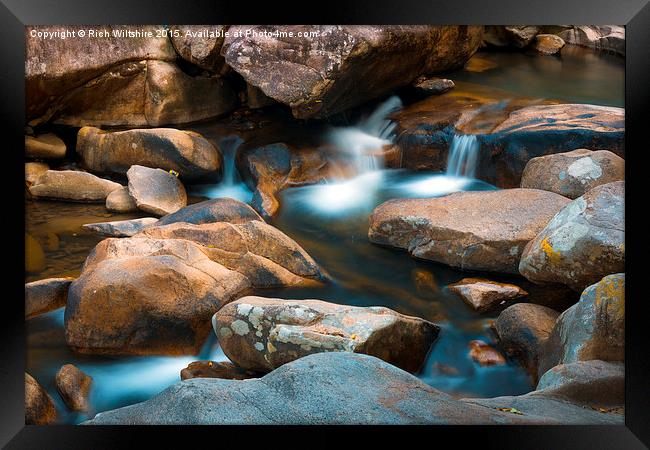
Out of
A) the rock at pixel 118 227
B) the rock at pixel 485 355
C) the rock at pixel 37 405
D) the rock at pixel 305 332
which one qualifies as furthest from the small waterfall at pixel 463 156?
the rock at pixel 37 405

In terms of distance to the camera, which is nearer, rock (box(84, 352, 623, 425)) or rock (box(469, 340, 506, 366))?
rock (box(84, 352, 623, 425))

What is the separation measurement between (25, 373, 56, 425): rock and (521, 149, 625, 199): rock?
401 centimetres

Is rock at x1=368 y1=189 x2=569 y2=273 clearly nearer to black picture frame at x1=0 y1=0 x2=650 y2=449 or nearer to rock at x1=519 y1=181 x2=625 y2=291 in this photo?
rock at x1=519 y1=181 x2=625 y2=291

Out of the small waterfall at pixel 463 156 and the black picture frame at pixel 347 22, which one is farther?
the small waterfall at pixel 463 156

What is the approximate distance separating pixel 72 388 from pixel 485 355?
262cm

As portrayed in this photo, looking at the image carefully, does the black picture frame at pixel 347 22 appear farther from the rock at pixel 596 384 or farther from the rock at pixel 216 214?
the rock at pixel 216 214

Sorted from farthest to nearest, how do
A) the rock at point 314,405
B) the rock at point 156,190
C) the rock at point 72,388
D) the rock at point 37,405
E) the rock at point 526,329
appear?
the rock at point 156,190, the rock at point 526,329, the rock at point 72,388, the rock at point 37,405, the rock at point 314,405

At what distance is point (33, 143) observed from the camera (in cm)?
596

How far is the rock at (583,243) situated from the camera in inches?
189

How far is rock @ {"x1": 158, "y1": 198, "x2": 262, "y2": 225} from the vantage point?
6.36 m

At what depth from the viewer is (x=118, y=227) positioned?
608cm

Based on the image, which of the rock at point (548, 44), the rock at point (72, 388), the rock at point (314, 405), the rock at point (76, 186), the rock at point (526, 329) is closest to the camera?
the rock at point (314, 405)

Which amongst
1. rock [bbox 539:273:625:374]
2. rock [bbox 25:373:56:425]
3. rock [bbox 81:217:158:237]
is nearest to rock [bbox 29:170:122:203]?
rock [bbox 81:217:158:237]

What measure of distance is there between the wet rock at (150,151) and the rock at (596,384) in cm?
405
